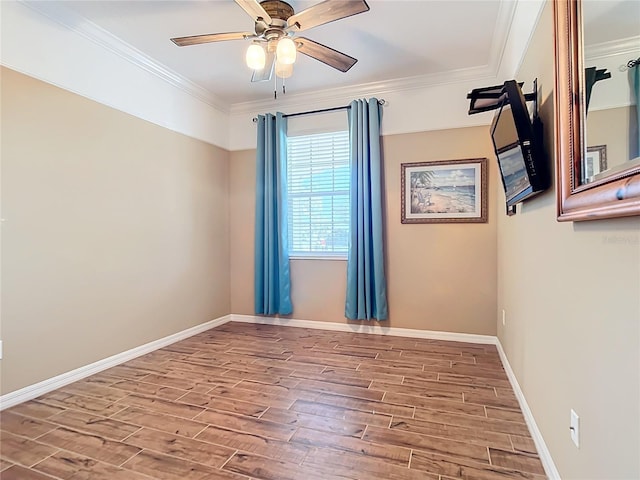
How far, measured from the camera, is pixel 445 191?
3.64 meters

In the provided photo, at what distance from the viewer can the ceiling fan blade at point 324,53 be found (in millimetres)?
2400

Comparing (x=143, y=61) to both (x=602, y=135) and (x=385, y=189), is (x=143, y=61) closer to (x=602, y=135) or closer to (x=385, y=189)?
(x=385, y=189)

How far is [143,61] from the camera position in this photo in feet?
10.4

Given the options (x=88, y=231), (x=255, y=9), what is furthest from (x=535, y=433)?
(x=88, y=231)

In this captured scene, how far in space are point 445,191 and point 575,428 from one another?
8.71 feet

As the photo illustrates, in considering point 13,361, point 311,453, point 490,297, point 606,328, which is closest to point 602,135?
point 606,328

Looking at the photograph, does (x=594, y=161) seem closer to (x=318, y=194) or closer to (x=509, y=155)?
(x=509, y=155)

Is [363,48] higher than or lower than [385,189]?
higher

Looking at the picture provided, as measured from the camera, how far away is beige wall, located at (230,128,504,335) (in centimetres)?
354

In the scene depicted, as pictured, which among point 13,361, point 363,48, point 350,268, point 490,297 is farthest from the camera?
point 350,268

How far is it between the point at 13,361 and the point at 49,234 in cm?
85

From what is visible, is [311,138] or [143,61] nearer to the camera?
[143,61]

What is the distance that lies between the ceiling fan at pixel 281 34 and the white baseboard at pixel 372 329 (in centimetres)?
264

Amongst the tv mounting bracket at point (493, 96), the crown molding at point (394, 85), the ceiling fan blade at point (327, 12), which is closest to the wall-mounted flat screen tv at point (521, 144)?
the tv mounting bracket at point (493, 96)
